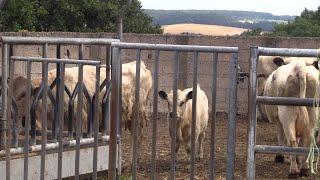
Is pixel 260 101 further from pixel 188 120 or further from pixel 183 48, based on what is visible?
pixel 188 120

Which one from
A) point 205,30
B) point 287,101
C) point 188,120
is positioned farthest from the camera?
point 205,30

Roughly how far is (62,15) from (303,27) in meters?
15.9

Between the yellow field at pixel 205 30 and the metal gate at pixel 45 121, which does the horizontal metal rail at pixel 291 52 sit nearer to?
the metal gate at pixel 45 121

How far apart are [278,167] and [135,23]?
59.3 ft

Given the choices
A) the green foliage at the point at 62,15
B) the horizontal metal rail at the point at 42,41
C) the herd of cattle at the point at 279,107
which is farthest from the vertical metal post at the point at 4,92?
the green foliage at the point at 62,15

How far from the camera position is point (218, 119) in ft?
50.6

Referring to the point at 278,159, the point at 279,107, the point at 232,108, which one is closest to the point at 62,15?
the point at 278,159

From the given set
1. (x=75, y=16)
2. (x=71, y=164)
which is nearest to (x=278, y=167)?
(x=71, y=164)

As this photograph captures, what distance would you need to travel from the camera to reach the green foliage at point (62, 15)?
22.4 m

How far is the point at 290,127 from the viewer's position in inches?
384

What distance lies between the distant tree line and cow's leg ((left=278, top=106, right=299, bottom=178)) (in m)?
22.8

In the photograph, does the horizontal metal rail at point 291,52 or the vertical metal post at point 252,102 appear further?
the vertical metal post at point 252,102

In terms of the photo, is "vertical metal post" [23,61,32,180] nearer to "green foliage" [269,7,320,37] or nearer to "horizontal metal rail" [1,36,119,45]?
"horizontal metal rail" [1,36,119,45]

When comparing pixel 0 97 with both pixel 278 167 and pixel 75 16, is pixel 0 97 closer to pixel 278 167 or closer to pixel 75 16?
pixel 278 167
